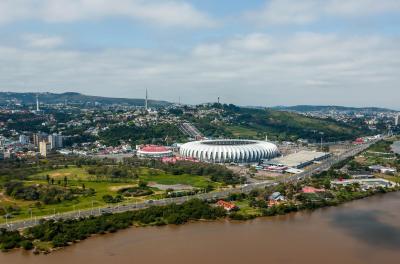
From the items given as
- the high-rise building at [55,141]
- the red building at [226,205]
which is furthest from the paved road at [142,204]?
the high-rise building at [55,141]

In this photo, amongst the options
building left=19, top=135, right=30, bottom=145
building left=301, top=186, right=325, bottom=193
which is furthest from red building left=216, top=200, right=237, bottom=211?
building left=19, top=135, right=30, bottom=145

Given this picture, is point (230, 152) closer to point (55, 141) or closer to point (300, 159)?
point (300, 159)

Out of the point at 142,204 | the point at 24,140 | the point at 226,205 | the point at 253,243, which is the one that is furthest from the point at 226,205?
the point at 24,140

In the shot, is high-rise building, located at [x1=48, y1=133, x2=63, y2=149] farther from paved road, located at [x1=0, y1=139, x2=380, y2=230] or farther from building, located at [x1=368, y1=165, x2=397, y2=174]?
building, located at [x1=368, y1=165, x2=397, y2=174]

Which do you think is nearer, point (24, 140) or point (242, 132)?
point (24, 140)

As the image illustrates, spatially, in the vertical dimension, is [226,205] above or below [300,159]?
below
